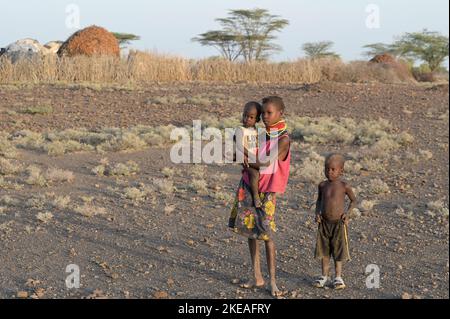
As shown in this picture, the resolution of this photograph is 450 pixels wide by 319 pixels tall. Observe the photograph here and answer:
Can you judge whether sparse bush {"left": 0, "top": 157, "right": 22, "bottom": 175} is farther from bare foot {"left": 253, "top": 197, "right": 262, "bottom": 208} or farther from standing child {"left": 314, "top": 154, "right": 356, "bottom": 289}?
standing child {"left": 314, "top": 154, "right": 356, "bottom": 289}

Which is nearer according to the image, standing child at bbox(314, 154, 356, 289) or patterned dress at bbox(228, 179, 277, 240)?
patterned dress at bbox(228, 179, 277, 240)

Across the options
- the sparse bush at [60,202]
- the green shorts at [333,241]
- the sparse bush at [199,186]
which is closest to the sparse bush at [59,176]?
the sparse bush at [60,202]

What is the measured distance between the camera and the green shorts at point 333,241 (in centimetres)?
518

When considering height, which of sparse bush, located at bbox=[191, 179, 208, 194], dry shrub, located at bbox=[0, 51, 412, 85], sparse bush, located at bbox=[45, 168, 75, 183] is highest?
dry shrub, located at bbox=[0, 51, 412, 85]

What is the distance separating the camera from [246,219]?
16.6ft

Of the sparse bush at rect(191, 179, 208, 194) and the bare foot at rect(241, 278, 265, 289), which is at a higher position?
the sparse bush at rect(191, 179, 208, 194)

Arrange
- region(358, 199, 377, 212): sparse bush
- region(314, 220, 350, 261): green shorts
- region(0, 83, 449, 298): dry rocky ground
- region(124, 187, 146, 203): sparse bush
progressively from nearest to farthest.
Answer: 1. region(314, 220, 350, 261): green shorts
2. region(0, 83, 449, 298): dry rocky ground
3. region(358, 199, 377, 212): sparse bush
4. region(124, 187, 146, 203): sparse bush

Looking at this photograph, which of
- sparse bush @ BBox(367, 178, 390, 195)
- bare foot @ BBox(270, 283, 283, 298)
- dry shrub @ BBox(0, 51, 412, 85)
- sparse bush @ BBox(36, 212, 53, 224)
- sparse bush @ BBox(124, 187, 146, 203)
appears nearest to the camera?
bare foot @ BBox(270, 283, 283, 298)

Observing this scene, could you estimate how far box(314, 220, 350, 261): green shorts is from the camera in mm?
5176

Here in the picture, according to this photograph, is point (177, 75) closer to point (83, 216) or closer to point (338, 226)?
point (83, 216)

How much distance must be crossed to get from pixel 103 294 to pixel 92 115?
944 cm

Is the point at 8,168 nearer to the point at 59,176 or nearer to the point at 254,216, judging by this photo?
the point at 59,176

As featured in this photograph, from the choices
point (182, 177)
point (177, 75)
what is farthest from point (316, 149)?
point (177, 75)

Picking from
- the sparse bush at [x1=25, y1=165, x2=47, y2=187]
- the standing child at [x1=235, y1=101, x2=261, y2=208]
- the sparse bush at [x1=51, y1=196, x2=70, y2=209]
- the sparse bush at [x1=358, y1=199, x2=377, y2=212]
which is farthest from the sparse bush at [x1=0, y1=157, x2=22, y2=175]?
the standing child at [x1=235, y1=101, x2=261, y2=208]
